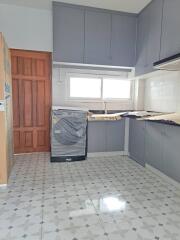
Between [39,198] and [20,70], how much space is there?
2.60 meters

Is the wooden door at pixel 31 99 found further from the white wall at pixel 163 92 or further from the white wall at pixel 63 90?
the white wall at pixel 163 92

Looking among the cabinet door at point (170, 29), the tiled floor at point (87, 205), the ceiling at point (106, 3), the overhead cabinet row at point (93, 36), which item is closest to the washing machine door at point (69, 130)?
the tiled floor at point (87, 205)

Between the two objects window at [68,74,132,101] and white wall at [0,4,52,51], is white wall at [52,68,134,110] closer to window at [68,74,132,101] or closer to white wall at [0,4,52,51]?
window at [68,74,132,101]

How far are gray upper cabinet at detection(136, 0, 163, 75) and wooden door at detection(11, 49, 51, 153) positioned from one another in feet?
6.07

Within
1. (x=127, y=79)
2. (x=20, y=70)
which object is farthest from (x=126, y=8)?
(x=20, y=70)

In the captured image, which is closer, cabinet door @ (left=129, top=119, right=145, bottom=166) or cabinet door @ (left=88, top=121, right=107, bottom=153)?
cabinet door @ (left=129, top=119, right=145, bottom=166)

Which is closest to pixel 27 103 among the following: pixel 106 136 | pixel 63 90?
pixel 63 90

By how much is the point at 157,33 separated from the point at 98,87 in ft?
5.02

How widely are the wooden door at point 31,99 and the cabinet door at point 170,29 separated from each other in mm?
2255

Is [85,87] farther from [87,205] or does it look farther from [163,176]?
[87,205]

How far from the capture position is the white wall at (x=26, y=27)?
3.56 m

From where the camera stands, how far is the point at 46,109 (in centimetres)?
403

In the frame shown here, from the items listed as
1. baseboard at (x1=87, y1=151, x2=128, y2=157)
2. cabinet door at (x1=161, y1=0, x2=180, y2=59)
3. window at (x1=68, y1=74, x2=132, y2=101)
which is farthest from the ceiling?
baseboard at (x1=87, y1=151, x2=128, y2=157)

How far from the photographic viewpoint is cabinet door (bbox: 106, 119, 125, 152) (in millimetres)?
4043
